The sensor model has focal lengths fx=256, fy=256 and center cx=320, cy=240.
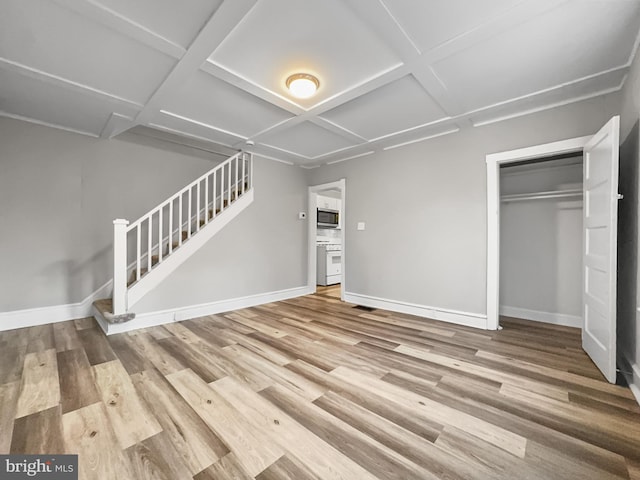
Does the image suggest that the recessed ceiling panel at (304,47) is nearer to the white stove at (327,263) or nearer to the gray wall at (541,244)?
the gray wall at (541,244)

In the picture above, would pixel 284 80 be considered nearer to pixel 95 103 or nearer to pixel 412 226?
pixel 95 103

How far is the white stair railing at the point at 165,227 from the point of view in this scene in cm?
288

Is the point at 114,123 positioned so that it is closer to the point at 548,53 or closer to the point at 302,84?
the point at 302,84

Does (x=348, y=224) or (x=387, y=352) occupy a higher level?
(x=348, y=224)

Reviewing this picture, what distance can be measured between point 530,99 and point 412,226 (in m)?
1.83

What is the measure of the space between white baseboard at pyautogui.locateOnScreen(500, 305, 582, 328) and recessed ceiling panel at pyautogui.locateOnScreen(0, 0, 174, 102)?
4754 mm

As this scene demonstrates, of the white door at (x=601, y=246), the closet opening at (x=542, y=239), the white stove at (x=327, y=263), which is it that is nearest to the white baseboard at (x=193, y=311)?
the white stove at (x=327, y=263)

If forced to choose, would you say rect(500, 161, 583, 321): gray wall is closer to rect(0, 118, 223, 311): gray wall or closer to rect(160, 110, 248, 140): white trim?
rect(160, 110, 248, 140): white trim

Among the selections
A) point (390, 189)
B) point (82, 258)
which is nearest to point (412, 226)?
point (390, 189)

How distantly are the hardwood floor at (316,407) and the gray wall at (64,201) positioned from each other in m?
0.70

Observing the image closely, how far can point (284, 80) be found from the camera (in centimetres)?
229

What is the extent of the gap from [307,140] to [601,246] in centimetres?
331

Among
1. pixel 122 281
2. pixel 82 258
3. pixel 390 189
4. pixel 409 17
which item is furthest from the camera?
Answer: pixel 390 189

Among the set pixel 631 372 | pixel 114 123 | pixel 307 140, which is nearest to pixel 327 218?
pixel 307 140
